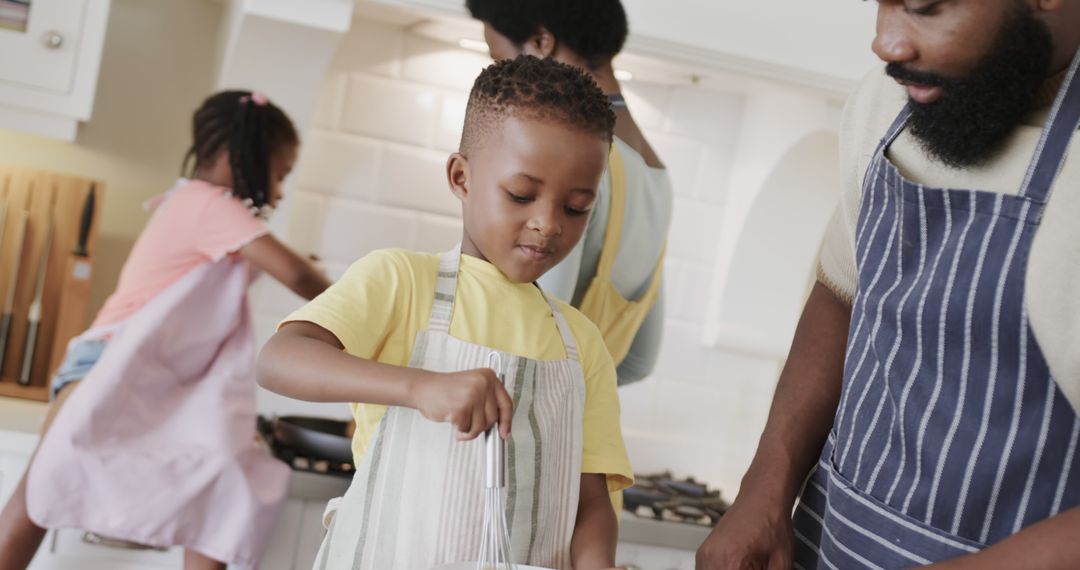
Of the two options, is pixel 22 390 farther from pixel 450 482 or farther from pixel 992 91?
pixel 992 91

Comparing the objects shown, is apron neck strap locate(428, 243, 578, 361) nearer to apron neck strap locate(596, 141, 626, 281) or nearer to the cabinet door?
apron neck strap locate(596, 141, 626, 281)

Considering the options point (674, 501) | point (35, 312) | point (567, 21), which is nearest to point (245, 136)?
point (35, 312)

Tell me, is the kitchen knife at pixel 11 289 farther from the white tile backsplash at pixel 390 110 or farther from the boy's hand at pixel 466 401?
the boy's hand at pixel 466 401

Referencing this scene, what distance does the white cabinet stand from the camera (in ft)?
6.29

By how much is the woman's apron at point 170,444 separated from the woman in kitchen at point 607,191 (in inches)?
22.5

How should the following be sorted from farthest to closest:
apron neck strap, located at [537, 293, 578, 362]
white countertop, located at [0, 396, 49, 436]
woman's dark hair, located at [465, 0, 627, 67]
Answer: white countertop, located at [0, 396, 49, 436]
woman's dark hair, located at [465, 0, 627, 67]
apron neck strap, located at [537, 293, 578, 362]

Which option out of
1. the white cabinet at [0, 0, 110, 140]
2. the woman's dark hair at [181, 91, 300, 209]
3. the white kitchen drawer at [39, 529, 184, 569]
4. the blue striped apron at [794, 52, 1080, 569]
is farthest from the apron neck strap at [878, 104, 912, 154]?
the white cabinet at [0, 0, 110, 140]

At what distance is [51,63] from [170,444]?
0.74m

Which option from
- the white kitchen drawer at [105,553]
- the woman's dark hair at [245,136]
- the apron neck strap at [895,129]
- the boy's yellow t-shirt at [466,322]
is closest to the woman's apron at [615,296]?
the boy's yellow t-shirt at [466,322]

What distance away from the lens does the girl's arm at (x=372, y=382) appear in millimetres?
709

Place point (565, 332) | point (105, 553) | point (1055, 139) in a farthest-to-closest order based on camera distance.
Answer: point (105, 553), point (565, 332), point (1055, 139)

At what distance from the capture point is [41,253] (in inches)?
81.9

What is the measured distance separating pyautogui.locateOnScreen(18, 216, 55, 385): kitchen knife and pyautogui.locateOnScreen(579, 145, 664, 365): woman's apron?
3.75 feet

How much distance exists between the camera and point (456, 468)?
81 centimetres
